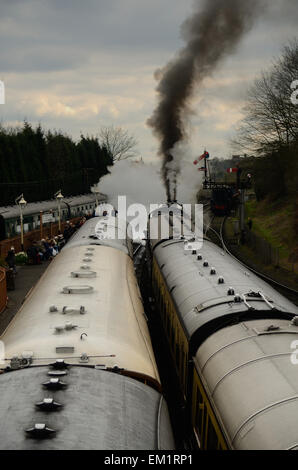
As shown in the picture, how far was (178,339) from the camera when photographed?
896 centimetres

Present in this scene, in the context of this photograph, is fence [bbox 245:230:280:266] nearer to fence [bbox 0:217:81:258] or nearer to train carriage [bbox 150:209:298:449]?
fence [bbox 0:217:81:258]

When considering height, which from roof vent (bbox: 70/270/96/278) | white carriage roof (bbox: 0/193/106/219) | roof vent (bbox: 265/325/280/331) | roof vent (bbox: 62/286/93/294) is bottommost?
roof vent (bbox: 265/325/280/331)

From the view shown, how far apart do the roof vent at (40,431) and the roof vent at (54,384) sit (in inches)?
30.7

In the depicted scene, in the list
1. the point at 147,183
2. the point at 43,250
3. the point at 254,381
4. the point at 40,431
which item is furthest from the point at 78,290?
the point at 147,183

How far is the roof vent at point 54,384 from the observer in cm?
498

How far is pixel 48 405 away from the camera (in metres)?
4.57

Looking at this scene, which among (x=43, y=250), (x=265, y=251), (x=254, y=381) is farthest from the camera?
(x=265, y=251)

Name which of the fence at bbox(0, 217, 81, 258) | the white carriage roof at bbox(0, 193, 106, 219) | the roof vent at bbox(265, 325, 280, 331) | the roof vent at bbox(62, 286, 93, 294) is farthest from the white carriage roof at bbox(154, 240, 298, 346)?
the white carriage roof at bbox(0, 193, 106, 219)

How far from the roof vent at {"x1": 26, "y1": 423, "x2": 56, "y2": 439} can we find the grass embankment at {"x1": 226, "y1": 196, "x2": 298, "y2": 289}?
62.9 feet

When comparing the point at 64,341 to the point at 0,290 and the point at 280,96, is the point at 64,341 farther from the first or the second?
the point at 280,96

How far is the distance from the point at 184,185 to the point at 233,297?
34130mm

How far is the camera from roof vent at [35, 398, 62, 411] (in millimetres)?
4574

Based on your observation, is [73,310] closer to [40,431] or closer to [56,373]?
[56,373]

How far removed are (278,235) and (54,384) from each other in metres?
34.2
